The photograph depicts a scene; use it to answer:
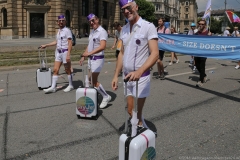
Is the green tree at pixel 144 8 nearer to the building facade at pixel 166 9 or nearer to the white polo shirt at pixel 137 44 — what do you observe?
the building facade at pixel 166 9

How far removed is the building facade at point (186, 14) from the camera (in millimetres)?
155250

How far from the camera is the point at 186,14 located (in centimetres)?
15838

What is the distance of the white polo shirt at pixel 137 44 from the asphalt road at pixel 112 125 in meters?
1.23

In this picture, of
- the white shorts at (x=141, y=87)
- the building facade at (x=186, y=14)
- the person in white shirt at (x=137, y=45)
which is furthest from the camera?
the building facade at (x=186, y=14)

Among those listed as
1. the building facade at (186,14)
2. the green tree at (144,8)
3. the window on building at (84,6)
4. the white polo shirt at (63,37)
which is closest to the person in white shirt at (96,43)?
the white polo shirt at (63,37)

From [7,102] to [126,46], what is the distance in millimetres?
3922

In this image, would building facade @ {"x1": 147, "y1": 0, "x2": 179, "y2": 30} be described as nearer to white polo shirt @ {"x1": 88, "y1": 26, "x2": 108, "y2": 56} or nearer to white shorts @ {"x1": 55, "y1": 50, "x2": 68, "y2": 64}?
white shorts @ {"x1": 55, "y1": 50, "x2": 68, "y2": 64}

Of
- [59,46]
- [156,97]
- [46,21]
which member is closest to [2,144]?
[59,46]

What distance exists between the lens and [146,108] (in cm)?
566

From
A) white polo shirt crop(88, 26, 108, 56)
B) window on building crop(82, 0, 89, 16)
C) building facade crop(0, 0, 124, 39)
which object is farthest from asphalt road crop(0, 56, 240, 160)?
window on building crop(82, 0, 89, 16)

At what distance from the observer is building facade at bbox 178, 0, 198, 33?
155250 mm

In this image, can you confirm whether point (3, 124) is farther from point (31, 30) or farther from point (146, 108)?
point (31, 30)

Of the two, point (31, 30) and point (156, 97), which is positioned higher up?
point (31, 30)

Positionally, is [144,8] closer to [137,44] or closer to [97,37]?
[97,37]
